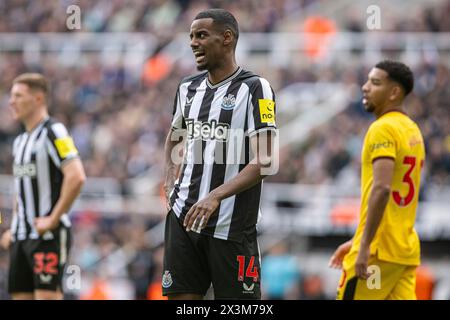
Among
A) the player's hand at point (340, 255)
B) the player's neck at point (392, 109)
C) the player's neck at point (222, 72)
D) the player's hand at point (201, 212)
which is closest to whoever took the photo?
the player's hand at point (201, 212)

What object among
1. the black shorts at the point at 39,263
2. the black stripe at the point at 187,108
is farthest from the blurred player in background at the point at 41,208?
the black stripe at the point at 187,108

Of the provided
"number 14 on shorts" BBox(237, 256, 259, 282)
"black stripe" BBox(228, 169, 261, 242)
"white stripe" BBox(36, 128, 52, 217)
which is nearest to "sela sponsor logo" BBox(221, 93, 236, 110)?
"black stripe" BBox(228, 169, 261, 242)

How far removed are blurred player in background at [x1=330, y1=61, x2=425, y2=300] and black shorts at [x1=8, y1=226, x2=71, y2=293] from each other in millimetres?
2715

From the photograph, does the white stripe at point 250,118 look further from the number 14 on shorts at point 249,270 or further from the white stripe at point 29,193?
the white stripe at point 29,193

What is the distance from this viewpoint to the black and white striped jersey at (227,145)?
21.9 feet

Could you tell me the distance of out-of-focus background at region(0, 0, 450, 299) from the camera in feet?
52.8

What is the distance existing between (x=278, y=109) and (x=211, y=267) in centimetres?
1287

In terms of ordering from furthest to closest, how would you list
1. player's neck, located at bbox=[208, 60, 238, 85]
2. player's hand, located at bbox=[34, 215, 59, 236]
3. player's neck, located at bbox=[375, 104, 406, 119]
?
player's hand, located at bbox=[34, 215, 59, 236] → player's neck, located at bbox=[375, 104, 406, 119] → player's neck, located at bbox=[208, 60, 238, 85]

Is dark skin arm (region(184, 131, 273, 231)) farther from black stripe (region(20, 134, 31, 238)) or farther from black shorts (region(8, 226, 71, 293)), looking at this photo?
black stripe (region(20, 134, 31, 238))

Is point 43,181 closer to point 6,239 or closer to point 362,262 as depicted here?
point 6,239

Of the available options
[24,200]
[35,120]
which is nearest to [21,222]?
[24,200]

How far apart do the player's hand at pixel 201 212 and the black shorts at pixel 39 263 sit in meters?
2.89

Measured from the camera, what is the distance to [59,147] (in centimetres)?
910
